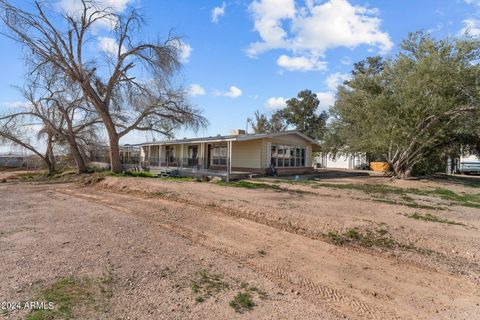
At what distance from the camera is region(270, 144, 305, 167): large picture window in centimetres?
2072

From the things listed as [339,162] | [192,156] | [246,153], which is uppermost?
[246,153]

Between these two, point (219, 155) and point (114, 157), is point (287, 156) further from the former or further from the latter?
point (114, 157)

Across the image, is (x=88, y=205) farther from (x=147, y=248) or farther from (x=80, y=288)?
(x=80, y=288)

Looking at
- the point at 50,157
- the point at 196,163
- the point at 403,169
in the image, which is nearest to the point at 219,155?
the point at 196,163

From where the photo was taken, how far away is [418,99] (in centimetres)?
1537

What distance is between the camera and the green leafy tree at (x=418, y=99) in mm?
14914

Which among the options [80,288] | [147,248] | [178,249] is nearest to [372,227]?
[178,249]

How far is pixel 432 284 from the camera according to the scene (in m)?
4.10

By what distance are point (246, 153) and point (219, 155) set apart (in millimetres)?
2458

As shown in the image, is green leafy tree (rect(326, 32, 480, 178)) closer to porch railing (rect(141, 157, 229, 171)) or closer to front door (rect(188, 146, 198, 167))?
porch railing (rect(141, 157, 229, 171))

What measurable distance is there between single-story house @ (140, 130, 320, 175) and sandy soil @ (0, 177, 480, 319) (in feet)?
34.1

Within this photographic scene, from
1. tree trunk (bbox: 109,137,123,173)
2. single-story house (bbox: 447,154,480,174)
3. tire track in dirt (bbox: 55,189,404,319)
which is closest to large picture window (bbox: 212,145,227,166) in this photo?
tree trunk (bbox: 109,137,123,173)

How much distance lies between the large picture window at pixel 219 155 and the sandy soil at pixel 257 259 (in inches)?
493

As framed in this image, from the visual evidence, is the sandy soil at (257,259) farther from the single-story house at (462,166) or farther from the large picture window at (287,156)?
the single-story house at (462,166)
